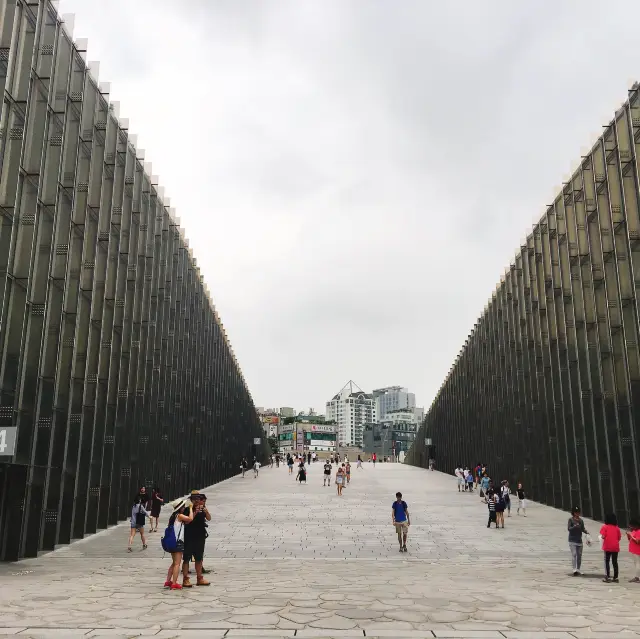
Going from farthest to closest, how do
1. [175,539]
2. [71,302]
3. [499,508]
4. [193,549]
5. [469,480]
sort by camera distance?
[469,480]
[499,508]
[71,302]
[193,549]
[175,539]

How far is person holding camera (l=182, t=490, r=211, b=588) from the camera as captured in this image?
12.4 metres

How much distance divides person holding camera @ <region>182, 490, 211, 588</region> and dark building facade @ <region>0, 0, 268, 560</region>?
17.3 ft

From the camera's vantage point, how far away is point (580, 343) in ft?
95.1

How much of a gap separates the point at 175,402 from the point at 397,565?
23982 mm

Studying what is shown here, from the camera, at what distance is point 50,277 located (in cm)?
1933

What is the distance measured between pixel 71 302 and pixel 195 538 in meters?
11.4

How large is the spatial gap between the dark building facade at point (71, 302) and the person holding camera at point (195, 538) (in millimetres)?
5271

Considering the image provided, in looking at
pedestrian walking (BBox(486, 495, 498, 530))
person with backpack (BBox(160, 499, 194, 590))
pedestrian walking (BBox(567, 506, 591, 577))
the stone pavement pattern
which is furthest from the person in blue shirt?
person with backpack (BBox(160, 499, 194, 590))

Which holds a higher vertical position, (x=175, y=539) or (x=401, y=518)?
(x=175, y=539)

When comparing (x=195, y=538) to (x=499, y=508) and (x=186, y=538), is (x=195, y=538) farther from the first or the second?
(x=499, y=508)

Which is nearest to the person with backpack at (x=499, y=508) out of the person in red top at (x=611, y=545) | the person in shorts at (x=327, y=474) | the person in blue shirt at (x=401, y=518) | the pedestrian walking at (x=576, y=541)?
the person in blue shirt at (x=401, y=518)

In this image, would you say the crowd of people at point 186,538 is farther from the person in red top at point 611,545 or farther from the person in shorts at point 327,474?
the person in shorts at point 327,474

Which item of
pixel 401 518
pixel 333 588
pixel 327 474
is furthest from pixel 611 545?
pixel 327 474

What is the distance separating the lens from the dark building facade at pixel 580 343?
79.2 feet
